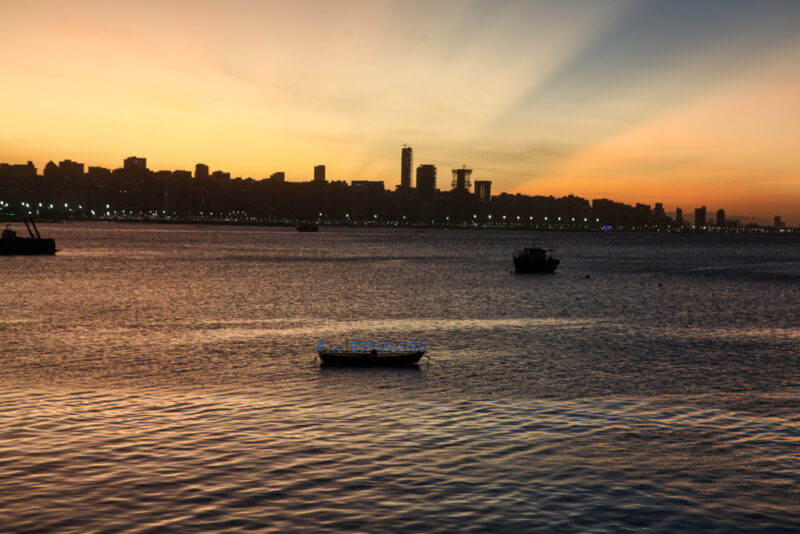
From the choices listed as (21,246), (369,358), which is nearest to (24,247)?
(21,246)

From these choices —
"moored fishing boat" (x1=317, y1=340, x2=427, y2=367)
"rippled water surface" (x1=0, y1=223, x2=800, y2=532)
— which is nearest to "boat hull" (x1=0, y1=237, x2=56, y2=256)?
"rippled water surface" (x1=0, y1=223, x2=800, y2=532)

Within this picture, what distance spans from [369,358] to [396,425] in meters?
13.6

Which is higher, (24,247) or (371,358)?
(24,247)

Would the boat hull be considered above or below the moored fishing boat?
above

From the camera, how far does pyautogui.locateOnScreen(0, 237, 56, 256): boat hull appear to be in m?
167

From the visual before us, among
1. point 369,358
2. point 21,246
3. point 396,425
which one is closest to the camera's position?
point 396,425

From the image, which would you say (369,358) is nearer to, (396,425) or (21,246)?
(396,425)

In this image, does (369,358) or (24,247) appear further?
(24,247)

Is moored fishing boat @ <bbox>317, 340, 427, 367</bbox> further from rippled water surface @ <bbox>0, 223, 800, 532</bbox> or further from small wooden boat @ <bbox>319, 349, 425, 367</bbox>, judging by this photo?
rippled water surface @ <bbox>0, 223, 800, 532</bbox>

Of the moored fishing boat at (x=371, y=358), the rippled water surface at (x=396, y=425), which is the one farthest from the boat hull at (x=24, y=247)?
the moored fishing boat at (x=371, y=358)

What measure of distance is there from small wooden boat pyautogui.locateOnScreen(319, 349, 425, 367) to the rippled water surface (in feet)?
3.13

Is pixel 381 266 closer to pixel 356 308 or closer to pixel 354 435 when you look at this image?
pixel 356 308

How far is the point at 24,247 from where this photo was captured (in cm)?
16975

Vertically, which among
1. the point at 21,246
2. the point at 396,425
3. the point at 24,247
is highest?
A: the point at 21,246
